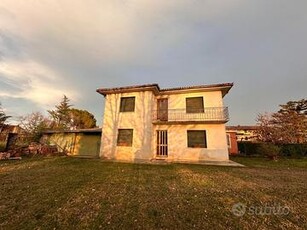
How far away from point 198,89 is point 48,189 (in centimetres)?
1222

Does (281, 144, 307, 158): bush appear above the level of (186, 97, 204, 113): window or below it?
below

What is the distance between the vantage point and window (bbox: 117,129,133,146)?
13273 millimetres

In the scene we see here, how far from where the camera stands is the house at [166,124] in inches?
496

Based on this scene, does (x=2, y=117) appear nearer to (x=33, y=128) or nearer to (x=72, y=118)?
(x=33, y=128)

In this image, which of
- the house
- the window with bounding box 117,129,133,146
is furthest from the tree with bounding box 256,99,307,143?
the window with bounding box 117,129,133,146

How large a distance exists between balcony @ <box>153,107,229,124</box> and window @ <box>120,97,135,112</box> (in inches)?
88.2

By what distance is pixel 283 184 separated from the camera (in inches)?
239

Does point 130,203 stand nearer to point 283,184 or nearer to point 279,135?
point 283,184

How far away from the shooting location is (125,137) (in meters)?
13.4

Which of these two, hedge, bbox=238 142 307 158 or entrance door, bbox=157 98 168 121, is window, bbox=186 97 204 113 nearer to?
entrance door, bbox=157 98 168 121

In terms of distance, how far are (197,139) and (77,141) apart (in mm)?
13763

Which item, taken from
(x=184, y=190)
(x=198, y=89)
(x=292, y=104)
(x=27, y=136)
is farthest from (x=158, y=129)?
(x=292, y=104)

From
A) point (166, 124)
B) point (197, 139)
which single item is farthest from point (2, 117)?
point (197, 139)

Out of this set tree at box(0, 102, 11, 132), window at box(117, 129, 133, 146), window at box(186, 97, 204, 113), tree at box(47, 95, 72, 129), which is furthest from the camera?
tree at box(47, 95, 72, 129)
